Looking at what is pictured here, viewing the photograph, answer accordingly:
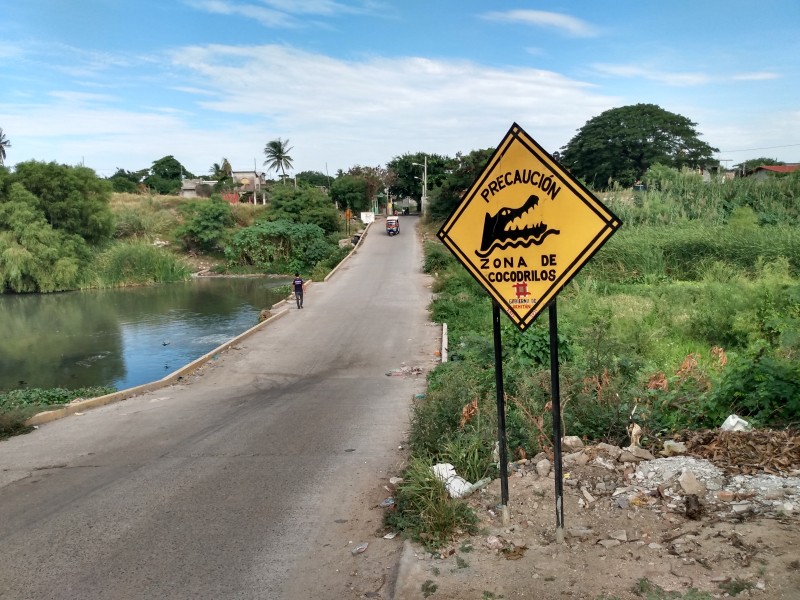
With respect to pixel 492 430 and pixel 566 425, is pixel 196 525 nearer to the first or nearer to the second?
pixel 492 430

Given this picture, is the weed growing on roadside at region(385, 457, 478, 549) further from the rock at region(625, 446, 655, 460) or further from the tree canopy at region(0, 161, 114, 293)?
the tree canopy at region(0, 161, 114, 293)

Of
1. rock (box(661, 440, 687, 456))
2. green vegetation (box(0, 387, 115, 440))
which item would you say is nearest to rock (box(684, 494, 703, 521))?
rock (box(661, 440, 687, 456))

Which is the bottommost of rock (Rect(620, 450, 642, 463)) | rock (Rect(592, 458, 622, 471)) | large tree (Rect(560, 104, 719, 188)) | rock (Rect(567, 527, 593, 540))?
rock (Rect(567, 527, 593, 540))

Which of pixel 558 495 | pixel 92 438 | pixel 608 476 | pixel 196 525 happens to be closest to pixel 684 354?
pixel 608 476

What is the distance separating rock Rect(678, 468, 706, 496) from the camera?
5.11 metres

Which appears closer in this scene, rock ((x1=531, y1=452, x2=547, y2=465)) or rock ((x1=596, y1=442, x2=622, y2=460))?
rock ((x1=596, y1=442, x2=622, y2=460))

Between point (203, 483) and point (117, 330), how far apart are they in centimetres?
2327

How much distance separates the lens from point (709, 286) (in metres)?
19.2

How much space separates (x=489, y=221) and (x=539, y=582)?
8.99 ft

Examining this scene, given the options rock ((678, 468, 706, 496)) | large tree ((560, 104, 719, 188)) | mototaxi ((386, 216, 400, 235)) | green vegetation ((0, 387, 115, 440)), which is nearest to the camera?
rock ((678, 468, 706, 496))

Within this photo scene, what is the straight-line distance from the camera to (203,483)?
24.2ft

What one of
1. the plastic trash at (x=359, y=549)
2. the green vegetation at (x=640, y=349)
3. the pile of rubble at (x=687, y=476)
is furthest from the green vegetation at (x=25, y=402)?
the pile of rubble at (x=687, y=476)

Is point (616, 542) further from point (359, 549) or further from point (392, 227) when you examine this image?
point (392, 227)

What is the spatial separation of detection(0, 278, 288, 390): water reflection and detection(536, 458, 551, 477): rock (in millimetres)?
15076
